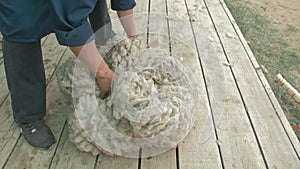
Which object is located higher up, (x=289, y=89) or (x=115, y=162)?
(x=115, y=162)

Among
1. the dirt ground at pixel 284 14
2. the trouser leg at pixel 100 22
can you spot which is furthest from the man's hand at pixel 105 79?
the dirt ground at pixel 284 14

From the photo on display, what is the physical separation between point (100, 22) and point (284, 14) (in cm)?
223

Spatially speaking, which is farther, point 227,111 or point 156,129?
point 227,111

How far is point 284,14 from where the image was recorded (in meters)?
3.30

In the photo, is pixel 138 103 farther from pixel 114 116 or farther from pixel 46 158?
pixel 46 158

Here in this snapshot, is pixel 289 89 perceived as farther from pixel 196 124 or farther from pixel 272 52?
pixel 196 124

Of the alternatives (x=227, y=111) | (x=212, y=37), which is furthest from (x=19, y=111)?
(x=212, y=37)

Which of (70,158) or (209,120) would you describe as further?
(209,120)

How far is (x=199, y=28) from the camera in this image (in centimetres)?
231

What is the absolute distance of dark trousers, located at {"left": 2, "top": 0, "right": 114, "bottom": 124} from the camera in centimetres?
118

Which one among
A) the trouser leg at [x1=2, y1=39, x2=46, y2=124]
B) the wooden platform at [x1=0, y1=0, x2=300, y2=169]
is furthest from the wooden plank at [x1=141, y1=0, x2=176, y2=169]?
the trouser leg at [x1=2, y1=39, x2=46, y2=124]

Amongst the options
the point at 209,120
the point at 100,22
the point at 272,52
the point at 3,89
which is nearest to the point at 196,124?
the point at 209,120

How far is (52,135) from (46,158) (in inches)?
4.3

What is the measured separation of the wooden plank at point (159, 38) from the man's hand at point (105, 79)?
0.92 feet
